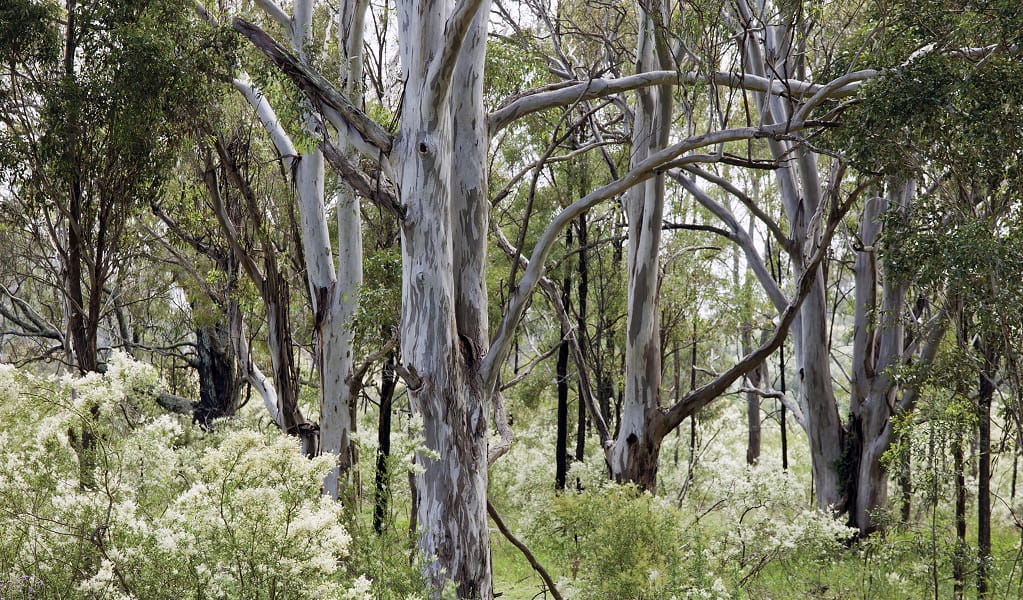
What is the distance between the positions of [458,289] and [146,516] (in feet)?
9.80

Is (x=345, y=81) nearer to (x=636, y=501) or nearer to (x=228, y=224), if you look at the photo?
(x=228, y=224)

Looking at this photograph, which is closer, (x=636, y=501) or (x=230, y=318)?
(x=636, y=501)

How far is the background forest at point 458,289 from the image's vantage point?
2.75 metres

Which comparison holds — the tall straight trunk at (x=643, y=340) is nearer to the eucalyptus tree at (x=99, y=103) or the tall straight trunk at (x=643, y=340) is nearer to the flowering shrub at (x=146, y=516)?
the eucalyptus tree at (x=99, y=103)

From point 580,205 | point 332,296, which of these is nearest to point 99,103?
point 332,296

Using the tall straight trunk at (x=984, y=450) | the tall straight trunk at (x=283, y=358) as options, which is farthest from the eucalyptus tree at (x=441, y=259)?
the tall straight trunk at (x=283, y=358)

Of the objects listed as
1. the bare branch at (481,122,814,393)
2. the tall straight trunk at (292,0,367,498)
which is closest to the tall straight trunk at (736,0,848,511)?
the bare branch at (481,122,814,393)

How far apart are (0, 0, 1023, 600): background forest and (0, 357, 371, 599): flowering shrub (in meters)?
0.01

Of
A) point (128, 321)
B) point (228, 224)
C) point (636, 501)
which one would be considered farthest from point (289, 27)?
point (128, 321)

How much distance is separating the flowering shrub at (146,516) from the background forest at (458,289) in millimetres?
14

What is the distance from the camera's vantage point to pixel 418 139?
5199 millimetres

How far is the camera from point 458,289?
5625 millimetres

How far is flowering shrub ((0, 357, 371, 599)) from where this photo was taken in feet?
7.86

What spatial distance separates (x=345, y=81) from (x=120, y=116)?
2.01 m
